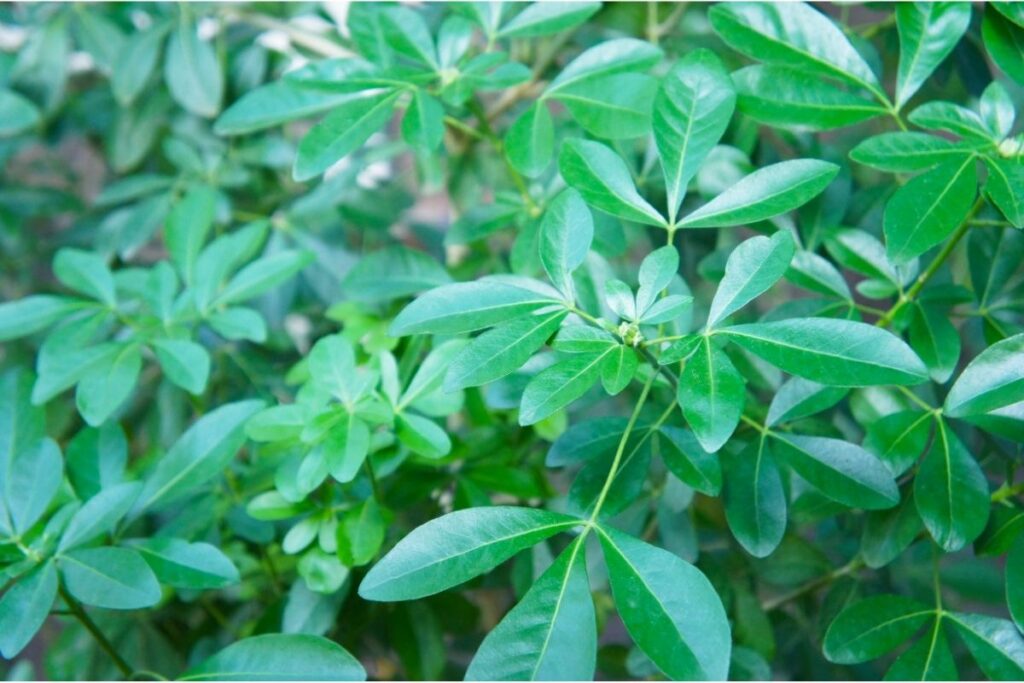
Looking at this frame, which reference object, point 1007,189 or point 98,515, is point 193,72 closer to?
point 98,515

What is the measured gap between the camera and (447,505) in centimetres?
90

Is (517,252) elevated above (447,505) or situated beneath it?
elevated above

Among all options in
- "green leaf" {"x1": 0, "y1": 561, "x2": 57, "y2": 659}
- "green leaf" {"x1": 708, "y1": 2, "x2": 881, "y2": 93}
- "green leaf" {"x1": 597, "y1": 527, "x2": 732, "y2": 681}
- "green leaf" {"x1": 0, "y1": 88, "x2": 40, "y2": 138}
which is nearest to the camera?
"green leaf" {"x1": 597, "y1": 527, "x2": 732, "y2": 681}

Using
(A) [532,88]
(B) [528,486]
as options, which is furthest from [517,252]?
(A) [532,88]

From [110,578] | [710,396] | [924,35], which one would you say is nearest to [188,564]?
[110,578]

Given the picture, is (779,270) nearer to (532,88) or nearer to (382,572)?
(382,572)

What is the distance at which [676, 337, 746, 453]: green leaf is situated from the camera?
530 mm

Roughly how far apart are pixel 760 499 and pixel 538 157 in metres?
0.31

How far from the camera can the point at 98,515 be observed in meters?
0.69

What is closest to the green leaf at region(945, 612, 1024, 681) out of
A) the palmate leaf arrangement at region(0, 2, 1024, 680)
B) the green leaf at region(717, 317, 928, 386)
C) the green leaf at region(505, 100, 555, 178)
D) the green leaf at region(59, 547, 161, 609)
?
the palmate leaf arrangement at region(0, 2, 1024, 680)

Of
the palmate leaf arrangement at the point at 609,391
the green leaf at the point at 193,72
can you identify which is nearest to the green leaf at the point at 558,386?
the palmate leaf arrangement at the point at 609,391

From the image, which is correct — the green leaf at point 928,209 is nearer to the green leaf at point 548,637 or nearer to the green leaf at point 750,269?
the green leaf at point 750,269

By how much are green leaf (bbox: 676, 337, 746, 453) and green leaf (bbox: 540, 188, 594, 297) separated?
0.32 ft

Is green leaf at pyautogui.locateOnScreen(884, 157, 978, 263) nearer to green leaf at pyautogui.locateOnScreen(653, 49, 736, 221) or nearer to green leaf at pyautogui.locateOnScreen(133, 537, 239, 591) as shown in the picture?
green leaf at pyautogui.locateOnScreen(653, 49, 736, 221)
